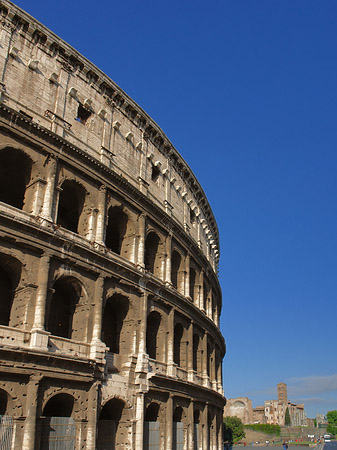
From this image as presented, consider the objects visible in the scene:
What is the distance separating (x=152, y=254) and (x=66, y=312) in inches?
245

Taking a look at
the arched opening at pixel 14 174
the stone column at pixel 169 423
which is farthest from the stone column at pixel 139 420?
the arched opening at pixel 14 174

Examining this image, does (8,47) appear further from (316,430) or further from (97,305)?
(316,430)

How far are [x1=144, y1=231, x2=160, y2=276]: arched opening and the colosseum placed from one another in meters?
0.08

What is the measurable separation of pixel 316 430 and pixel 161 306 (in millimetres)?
97028

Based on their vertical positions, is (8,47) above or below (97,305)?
above

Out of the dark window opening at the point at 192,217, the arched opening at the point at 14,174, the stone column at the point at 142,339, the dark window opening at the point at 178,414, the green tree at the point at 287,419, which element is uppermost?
the dark window opening at the point at 192,217

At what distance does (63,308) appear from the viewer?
1831 cm

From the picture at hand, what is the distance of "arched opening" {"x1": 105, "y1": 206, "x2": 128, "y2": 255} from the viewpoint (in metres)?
21.1

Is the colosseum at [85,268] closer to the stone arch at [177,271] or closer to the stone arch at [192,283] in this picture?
the stone arch at [177,271]

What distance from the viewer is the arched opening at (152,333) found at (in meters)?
21.8

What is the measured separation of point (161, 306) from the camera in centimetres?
2198

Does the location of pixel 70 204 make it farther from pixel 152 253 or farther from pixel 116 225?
pixel 152 253

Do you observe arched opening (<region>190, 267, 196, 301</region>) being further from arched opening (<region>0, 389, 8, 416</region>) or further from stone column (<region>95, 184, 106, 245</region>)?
arched opening (<region>0, 389, 8, 416</region>)

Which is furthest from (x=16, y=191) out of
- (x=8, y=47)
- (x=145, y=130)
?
(x=145, y=130)
